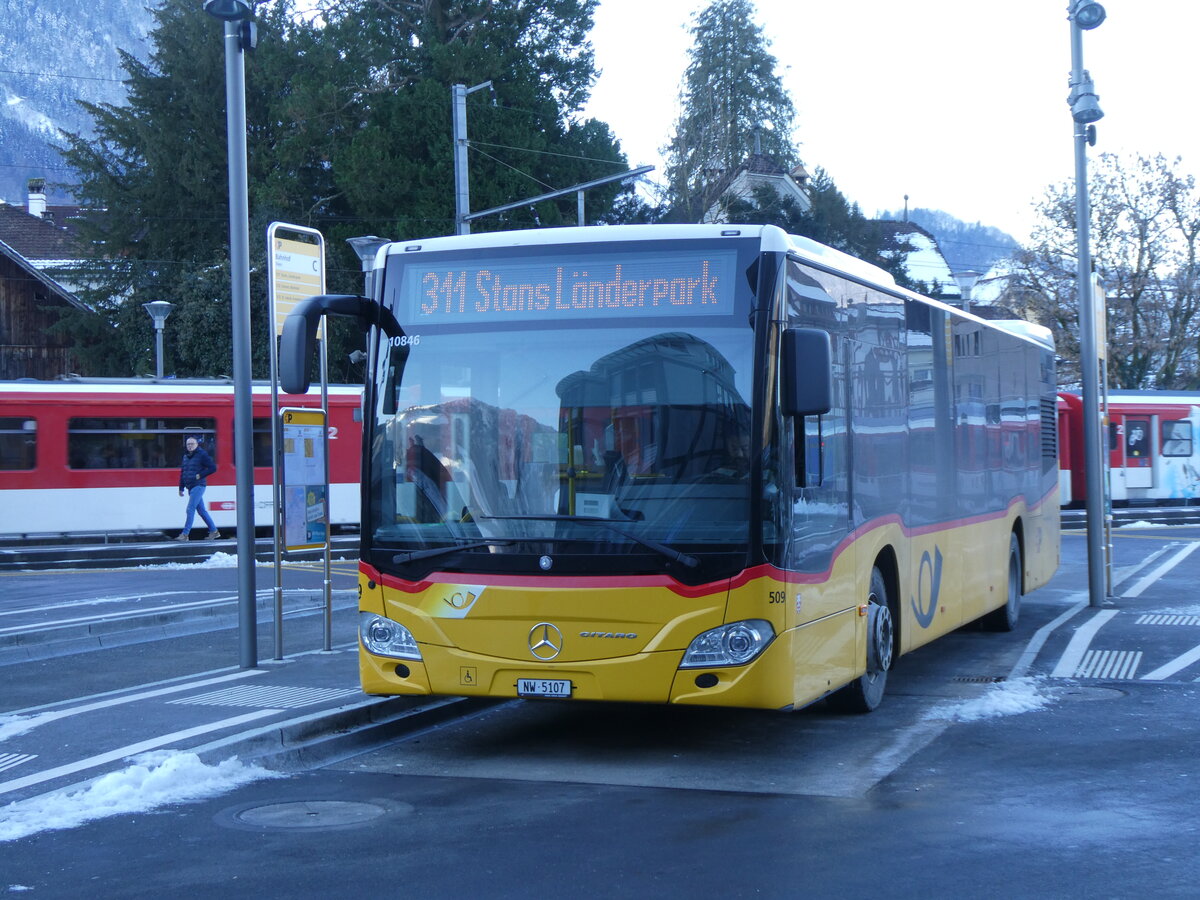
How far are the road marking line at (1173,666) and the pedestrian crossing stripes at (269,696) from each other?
577cm

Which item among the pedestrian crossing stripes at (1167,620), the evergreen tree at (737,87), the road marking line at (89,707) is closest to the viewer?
the road marking line at (89,707)

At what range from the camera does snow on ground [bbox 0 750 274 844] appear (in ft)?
21.7

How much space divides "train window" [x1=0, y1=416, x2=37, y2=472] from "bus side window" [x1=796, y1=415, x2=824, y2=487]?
65.6 feet

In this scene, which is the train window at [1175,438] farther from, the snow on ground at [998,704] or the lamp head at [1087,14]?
the snow on ground at [998,704]

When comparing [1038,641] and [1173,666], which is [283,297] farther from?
[1173,666]

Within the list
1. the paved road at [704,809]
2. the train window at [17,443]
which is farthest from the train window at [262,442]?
the paved road at [704,809]

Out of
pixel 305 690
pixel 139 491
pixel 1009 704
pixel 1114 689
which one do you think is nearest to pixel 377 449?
pixel 305 690

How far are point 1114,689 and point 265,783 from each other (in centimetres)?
605

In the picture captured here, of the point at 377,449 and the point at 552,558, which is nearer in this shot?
the point at 552,558

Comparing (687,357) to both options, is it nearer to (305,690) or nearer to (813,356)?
(813,356)

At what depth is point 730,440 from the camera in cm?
750

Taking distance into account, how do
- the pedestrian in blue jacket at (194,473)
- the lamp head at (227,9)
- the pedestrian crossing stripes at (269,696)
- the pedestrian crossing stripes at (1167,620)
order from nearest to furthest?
1. the pedestrian crossing stripes at (269,696)
2. the lamp head at (227,9)
3. the pedestrian crossing stripes at (1167,620)
4. the pedestrian in blue jacket at (194,473)

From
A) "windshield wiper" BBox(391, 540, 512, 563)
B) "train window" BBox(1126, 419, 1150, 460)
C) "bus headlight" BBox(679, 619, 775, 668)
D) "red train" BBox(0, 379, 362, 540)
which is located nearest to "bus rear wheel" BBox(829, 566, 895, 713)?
"bus headlight" BBox(679, 619, 775, 668)

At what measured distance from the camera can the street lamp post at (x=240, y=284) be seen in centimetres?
1045
